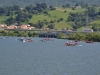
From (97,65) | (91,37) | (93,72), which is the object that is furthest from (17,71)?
(91,37)

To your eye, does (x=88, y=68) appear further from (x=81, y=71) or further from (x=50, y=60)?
(x=50, y=60)

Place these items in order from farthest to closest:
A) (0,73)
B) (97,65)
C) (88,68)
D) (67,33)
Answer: (67,33)
(97,65)
(88,68)
(0,73)

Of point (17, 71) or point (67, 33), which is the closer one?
point (17, 71)

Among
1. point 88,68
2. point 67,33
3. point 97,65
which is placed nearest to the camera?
point 88,68

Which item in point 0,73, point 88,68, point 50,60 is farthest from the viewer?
point 50,60

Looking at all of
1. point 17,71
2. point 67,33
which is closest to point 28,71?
point 17,71

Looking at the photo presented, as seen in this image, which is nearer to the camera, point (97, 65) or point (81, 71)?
point (81, 71)

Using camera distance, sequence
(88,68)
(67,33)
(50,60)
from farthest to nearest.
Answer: (67,33) → (50,60) → (88,68)

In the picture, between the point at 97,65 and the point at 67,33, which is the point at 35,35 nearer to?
the point at 67,33
